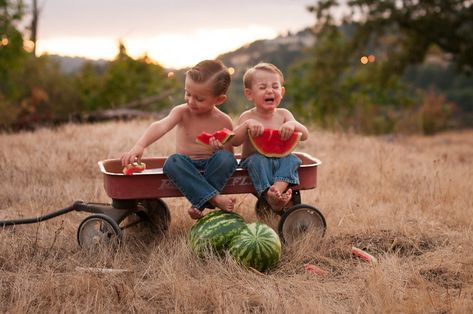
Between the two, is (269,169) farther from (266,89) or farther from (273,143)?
(266,89)

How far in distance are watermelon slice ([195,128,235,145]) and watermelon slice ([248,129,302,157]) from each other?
8.1 inches

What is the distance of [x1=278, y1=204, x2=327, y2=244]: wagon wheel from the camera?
4574 mm

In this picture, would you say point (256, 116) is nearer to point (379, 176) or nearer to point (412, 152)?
point (379, 176)

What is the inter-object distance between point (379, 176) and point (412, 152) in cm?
314

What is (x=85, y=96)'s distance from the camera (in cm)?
2759

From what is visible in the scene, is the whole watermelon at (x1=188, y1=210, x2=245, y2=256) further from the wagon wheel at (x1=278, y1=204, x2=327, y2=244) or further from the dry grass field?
the wagon wheel at (x1=278, y1=204, x2=327, y2=244)

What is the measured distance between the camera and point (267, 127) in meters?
4.82

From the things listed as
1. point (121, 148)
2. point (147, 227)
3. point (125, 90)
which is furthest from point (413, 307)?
point (125, 90)

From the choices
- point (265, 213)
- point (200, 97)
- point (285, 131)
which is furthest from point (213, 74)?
point (265, 213)

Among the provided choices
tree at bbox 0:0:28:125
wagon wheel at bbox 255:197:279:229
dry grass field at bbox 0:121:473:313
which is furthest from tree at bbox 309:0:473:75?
wagon wheel at bbox 255:197:279:229

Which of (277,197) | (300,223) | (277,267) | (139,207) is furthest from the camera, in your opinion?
(139,207)

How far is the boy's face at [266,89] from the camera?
15.4 feet

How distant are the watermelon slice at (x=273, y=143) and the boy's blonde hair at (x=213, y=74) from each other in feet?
1.40

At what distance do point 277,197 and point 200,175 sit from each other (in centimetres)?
59
